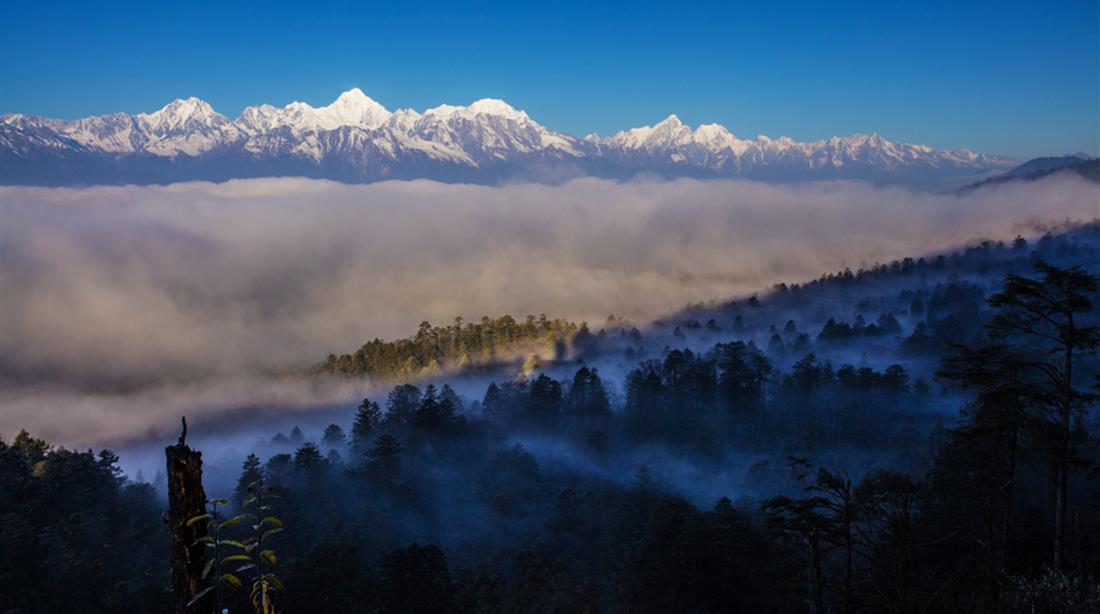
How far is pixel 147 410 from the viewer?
160m

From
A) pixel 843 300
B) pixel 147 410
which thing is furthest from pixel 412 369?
pixel 147 410

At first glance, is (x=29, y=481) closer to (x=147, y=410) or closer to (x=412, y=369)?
(x=412, y=369)

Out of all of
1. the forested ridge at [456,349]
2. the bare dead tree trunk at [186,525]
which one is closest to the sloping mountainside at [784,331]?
the forested ridge at [456,349]

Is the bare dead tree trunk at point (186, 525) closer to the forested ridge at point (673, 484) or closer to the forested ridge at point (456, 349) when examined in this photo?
the forested ridge at point (673, 484)

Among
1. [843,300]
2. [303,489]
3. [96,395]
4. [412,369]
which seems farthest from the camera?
[96,395]

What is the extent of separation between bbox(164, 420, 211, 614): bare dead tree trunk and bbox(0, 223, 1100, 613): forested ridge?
25.5 inches

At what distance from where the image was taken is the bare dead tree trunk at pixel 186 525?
6.05 metres

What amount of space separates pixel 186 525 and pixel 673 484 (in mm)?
57791

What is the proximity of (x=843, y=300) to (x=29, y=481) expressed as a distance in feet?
396

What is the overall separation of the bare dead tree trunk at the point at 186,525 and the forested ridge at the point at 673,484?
2.12ft

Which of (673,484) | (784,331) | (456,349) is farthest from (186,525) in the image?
(784,331)

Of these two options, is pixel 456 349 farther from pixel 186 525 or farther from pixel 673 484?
pixel 186 525

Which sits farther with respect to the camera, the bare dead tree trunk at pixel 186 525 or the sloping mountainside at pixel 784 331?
the sloping mountainside at pixel 784 331

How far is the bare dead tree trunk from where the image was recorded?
6.05 meters
